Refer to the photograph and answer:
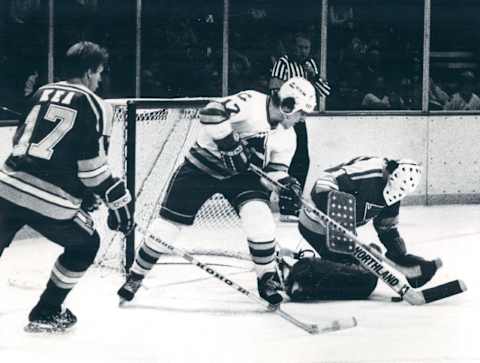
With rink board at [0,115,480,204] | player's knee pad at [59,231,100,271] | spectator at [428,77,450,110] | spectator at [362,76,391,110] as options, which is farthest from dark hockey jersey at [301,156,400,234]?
spectator at [428,77,450,110]

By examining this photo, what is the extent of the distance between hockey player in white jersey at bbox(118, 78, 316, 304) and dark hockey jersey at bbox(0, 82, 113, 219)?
2.08 ft

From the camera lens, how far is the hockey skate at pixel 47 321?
4530mm

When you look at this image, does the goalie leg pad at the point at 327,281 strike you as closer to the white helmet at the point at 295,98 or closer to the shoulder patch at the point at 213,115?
the white helmet at the point at 295,98

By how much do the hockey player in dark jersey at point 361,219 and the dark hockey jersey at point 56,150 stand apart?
1.13 m

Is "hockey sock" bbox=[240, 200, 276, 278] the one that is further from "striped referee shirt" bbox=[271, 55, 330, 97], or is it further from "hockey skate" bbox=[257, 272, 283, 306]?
"striped referee shirt" bbox=[271, 55, 330, 97]

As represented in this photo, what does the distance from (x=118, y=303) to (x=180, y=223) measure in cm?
38

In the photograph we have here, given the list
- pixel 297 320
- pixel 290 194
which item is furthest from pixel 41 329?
pixel 290 194

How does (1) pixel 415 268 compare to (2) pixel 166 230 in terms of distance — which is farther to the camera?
(1) pixel 415 268

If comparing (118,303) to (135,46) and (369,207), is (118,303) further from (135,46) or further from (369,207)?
(135,46)

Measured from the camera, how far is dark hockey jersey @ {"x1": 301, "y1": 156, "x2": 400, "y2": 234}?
5.41 m

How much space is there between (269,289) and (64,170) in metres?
0.96

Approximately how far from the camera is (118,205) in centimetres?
454

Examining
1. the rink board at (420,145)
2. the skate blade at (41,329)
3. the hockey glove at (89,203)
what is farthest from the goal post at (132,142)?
the rink board at (420,145)

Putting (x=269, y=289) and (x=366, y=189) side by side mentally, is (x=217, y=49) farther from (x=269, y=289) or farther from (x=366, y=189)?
(x=269, y=289)
